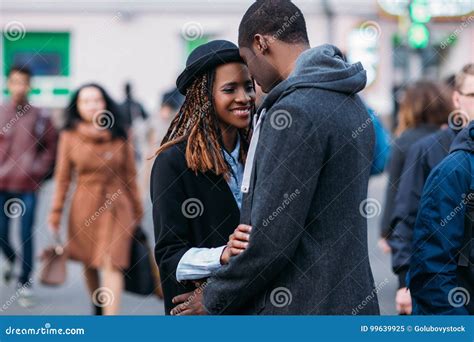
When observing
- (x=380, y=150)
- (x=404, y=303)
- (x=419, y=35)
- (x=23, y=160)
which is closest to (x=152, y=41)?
(x=419, y=35)

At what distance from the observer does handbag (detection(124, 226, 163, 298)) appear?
596 centimetres

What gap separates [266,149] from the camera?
277 centimetres

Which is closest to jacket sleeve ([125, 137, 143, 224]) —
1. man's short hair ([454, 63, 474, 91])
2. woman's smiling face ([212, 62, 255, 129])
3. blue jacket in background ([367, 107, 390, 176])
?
blue jacket in background ([367, 107, 390, 176])

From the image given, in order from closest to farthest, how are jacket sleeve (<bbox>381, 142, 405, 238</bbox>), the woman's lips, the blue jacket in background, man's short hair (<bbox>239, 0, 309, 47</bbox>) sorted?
man's short hair (<bbox>239, 0, 309, 47</bbox>) < the woman's lips < jacket sleeve (<bbox>381, 142, 405, 238</bbox>) < the blue jacket in background

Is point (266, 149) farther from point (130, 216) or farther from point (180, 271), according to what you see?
point (130, 216)

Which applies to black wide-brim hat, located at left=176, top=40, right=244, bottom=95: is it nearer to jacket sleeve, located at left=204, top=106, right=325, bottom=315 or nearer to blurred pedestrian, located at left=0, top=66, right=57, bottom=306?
jacket sleeve, located at left=204, top=106, right=325, bottom=315

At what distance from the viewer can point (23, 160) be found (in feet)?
24.7

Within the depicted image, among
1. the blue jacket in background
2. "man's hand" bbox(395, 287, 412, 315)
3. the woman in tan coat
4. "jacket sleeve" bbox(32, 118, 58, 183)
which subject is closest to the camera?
"man's hand" bbox(395, 287, 412, 315)

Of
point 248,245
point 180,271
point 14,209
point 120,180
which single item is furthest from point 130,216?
point 248,245

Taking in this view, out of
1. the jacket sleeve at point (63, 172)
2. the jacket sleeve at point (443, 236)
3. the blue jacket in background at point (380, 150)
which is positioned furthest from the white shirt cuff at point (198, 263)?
the jacket sleeve at point (63, 172)

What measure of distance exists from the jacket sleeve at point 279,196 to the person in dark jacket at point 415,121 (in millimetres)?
2843

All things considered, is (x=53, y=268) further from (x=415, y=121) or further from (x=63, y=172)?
(x=415, y=121)

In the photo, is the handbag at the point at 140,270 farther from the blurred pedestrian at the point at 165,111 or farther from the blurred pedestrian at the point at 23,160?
the blurred pedestrian at the point at 165,111
